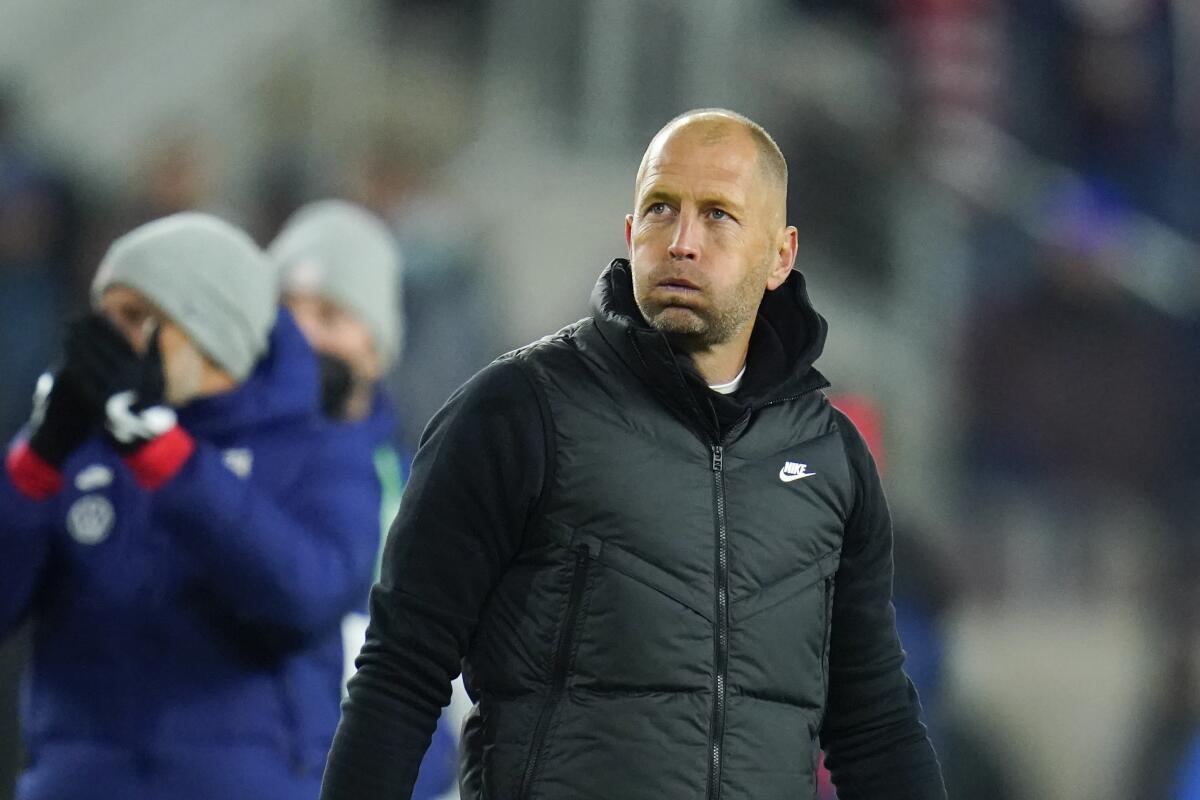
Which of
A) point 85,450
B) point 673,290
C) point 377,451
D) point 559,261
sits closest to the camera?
point 673,290

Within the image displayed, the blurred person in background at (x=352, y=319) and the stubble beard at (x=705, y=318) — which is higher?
the stubble beard at (x=705, y=318)

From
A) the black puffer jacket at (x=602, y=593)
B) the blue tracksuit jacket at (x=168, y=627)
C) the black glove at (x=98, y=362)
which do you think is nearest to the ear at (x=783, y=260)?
the black puffer jacket at (x=602, y=593)

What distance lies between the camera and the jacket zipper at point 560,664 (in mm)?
1786

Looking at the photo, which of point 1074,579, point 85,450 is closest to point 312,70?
point 1074,579

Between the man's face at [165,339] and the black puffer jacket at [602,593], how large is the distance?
884 mm

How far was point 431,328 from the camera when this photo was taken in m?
5.73

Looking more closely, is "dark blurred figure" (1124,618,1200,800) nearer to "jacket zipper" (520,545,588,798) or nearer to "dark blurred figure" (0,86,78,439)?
"dark blurred figure" (0,86,78,439)

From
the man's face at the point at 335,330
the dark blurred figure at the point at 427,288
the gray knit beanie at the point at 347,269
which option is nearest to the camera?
the man's face at the point at 335,330

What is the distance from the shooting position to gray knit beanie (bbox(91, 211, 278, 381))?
2.70m

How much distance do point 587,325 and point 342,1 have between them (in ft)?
15.6

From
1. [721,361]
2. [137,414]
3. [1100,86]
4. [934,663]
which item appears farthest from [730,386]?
[1100,86]

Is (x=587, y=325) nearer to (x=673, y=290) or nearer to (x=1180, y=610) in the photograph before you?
(x=673, y=290)

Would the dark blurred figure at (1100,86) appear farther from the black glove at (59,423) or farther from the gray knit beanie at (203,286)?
the black glove at (59,423)

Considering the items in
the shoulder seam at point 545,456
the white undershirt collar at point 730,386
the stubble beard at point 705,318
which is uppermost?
the stubble beard at point 705,318
